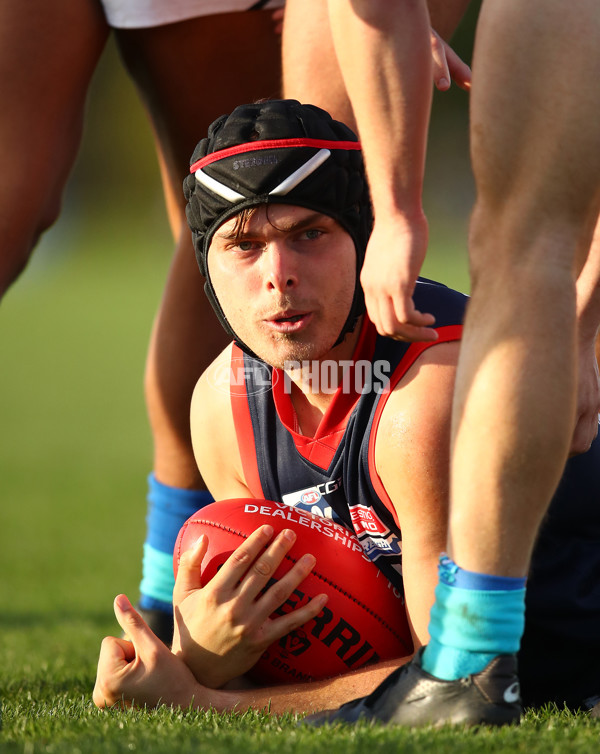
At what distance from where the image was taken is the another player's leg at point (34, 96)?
3.58 meters

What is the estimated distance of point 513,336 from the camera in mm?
2238

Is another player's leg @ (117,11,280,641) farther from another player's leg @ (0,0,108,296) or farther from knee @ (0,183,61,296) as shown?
knee @ (0,183,61,296)

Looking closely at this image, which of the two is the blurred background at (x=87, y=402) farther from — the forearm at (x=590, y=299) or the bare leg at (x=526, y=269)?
the bare leg at (x=526, y=269)

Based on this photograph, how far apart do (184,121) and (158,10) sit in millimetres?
436

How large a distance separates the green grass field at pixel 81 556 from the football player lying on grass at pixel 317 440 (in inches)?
10.8

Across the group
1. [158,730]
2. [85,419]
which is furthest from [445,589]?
[85,419]

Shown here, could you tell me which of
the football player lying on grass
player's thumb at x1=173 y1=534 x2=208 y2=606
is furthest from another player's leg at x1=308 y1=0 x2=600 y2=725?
player's thumb at x1=173 y1=534 x2=208 y2=606

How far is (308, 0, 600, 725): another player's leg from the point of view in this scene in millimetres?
2219

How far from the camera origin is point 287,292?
9.49 feet

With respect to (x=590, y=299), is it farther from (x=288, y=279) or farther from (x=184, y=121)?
(x=184, y=121)

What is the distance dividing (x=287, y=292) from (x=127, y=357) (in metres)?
18.2

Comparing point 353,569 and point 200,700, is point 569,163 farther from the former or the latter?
point 200,700

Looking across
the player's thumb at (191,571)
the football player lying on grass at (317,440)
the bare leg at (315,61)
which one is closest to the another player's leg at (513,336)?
the football player lying on grass at (317,440)

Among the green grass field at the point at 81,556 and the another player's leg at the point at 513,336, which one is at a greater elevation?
the another player's leg at the point at 513,336
